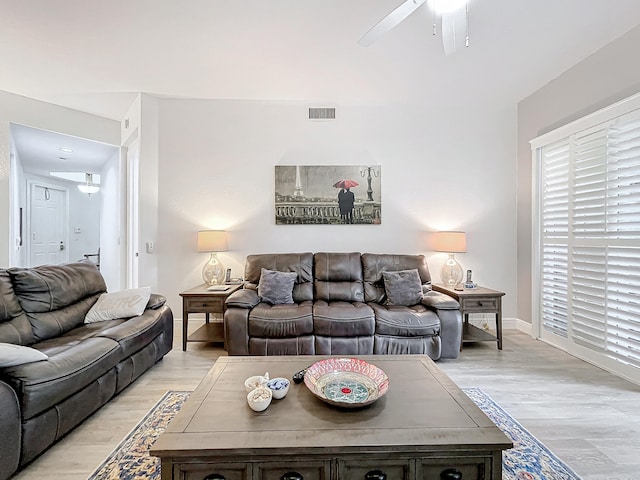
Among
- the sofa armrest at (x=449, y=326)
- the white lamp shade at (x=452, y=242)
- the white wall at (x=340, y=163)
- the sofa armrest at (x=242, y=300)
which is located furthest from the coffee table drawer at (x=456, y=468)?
the white wall at (x=340, y=163)

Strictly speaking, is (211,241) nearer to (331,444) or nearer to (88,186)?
(331,444)

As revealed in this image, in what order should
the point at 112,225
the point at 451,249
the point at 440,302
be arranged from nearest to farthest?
the point at 440,302 → the point at 451,249 → the point at 112,225

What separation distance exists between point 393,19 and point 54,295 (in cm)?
309

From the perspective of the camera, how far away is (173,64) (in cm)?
328

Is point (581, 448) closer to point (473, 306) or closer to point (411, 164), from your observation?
point (473, 306)

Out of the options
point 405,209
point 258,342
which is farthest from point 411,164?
point 258,342

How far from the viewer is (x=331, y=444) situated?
4.11ft

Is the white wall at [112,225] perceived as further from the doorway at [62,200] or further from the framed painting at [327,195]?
the framed painting at [327,195]

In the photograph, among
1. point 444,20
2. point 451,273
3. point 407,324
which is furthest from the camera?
point 451,273

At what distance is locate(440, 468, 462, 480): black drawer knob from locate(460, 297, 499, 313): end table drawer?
2419mm

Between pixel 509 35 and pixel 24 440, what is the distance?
4.24m

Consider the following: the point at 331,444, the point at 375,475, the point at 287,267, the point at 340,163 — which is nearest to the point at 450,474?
the point at 375,475

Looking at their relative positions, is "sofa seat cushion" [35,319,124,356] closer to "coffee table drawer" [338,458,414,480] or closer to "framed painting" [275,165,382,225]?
"coffee table drawer" [338,458,414,480]

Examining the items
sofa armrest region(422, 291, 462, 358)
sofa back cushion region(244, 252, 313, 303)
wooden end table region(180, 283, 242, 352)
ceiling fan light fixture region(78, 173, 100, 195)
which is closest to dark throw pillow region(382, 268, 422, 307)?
sofa armrest region(422, 291, 462, 358)
